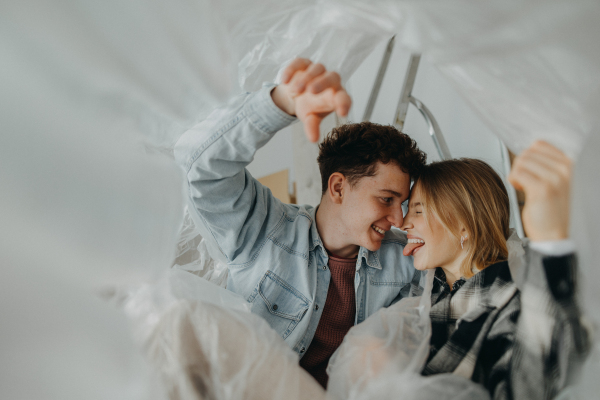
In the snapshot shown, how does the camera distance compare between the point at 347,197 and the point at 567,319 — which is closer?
the point at 567,319

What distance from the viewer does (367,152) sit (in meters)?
1.05

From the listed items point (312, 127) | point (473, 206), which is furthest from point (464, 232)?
point (312, 127)

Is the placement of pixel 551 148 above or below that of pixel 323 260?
above

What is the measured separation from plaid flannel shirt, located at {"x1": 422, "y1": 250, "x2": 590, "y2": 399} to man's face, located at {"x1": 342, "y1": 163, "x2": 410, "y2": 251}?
0.82 feet

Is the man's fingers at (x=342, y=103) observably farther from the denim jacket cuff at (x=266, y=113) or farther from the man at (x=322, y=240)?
the man at (x=322, y=240)

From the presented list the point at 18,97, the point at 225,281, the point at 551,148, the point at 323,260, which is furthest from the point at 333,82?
the point at 225,281

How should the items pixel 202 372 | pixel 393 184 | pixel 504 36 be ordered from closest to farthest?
1. pixel 504 36
2. pixel 202 372
3. pixel 393 184

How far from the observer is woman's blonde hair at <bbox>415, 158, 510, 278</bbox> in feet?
2.85

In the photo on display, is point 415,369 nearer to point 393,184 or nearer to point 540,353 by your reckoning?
point 540,353

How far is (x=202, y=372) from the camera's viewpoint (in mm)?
584

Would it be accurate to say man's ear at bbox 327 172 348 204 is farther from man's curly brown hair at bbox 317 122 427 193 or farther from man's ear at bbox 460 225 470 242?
man's ear at bbox 460 225 470 242

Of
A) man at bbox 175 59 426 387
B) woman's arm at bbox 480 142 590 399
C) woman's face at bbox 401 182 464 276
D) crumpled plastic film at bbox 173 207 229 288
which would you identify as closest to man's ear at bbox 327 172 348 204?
man at bbox 175 59 426 387

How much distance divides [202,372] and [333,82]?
0.46 m

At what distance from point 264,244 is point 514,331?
1.87 feet
